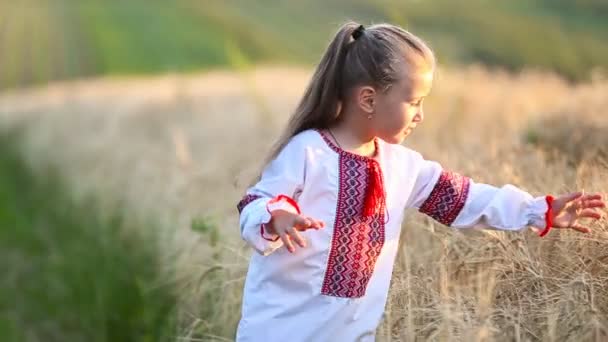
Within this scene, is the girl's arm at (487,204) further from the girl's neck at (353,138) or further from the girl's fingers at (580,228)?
the girl's neck at (353,138)

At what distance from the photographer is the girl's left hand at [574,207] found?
11.6 ft

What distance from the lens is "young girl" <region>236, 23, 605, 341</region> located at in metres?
3.51

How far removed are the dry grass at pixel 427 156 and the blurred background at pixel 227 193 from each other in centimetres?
1

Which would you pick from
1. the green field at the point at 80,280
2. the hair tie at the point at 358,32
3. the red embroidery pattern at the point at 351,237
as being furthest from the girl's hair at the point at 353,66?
the green field at the point at 80,280

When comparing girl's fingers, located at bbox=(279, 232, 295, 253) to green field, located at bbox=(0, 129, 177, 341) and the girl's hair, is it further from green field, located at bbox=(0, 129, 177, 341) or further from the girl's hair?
green field, located at bbox=(0, 129, 177, 341)

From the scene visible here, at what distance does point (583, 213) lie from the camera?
3533 millimetres

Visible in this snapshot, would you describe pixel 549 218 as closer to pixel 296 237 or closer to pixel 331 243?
pixel 331 243

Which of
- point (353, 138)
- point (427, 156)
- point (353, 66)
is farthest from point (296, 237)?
point (427, 156)

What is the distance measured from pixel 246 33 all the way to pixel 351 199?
25.0 m

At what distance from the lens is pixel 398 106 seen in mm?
3520

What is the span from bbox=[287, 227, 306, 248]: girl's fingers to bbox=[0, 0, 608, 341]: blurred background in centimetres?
49

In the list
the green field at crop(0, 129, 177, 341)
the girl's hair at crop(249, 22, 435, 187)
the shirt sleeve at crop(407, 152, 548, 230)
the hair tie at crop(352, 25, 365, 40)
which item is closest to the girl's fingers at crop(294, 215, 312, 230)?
the girl's hair at crop(249, 22, 435, 187)

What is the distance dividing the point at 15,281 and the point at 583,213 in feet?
18.5

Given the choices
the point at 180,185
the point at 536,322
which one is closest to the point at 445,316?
the point at 536,322
